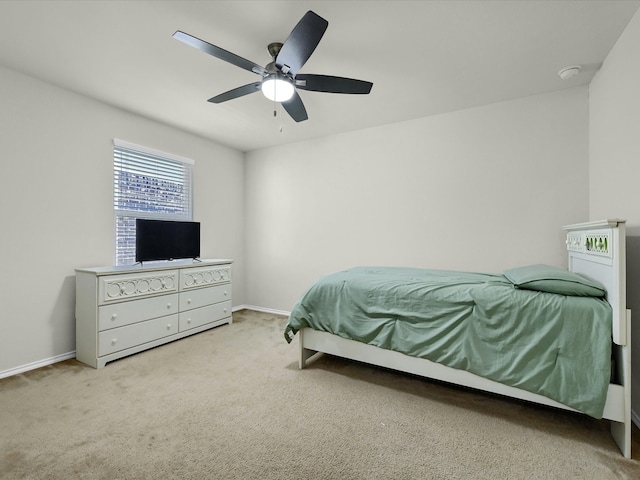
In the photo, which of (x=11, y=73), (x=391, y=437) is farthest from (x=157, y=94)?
(x=391, y=437)

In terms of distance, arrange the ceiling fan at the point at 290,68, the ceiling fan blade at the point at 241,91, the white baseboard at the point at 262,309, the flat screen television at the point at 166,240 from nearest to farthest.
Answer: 1. the ceiling fan at the point at 290,68
2. the ceiling fan blade at the point at 241,91
3. the flat screen television at the point at 166,240
4. the white baseboard at the point at 262,309

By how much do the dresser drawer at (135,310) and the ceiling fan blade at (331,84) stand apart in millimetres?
2478

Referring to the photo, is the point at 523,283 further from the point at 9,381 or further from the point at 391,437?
the point at 9,381

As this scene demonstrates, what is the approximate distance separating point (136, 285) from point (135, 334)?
18.6 inches

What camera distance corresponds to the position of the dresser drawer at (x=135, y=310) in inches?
101

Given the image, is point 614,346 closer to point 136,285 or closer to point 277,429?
point 277,429

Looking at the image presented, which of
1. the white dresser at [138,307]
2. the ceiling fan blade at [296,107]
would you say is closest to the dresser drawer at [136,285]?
the white dresser at [138,307]

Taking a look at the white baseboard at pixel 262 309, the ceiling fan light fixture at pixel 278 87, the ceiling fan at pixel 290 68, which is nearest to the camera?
the ceiling fan at pixel 290 68

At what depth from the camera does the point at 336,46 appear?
2096 millimetres

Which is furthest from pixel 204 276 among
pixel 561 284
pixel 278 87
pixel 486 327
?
pixel 561 284

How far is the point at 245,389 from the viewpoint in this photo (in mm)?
2158

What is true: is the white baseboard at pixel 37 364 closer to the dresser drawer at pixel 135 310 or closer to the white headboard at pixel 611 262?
the dresser drawer at pixel 135 310

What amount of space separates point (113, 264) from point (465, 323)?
3468mm

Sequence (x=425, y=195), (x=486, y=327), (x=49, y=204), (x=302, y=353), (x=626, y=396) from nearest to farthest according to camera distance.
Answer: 1. (x=626, y=396)
2. (x=486, y=327)
3. (x=302, y=353)
4. (x=49, y=204)
5. (x=425, y=195)
